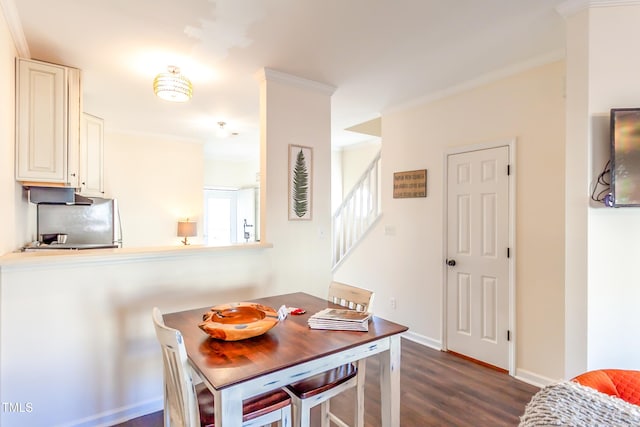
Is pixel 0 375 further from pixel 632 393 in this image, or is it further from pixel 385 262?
pixel 385 262

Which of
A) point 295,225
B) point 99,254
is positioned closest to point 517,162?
point 295,225

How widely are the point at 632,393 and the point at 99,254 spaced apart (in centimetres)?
268

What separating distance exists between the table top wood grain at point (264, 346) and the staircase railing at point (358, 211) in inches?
106

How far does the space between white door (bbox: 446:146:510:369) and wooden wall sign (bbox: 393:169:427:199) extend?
0.29 m

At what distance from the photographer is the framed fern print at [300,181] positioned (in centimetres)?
296

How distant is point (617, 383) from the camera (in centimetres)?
122

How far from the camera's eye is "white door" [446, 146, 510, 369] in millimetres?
2809

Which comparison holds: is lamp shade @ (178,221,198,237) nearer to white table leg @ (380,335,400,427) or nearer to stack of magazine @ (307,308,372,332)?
stack of magazine @ (307,308,372,332)

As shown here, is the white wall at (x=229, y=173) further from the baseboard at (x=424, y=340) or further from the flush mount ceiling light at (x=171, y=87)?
the baseboard at (x=424, y=340)

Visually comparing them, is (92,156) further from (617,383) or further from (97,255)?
(617,383)

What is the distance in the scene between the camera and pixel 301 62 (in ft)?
8.64

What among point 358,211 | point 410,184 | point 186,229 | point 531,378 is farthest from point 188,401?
point 186,229

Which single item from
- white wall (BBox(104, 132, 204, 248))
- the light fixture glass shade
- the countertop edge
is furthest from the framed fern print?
white wall (BBox(104, 132, 204, 248))

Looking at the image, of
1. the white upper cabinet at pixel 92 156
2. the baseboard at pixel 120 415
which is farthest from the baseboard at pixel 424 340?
the white upper cabinet at pixel 92 156
